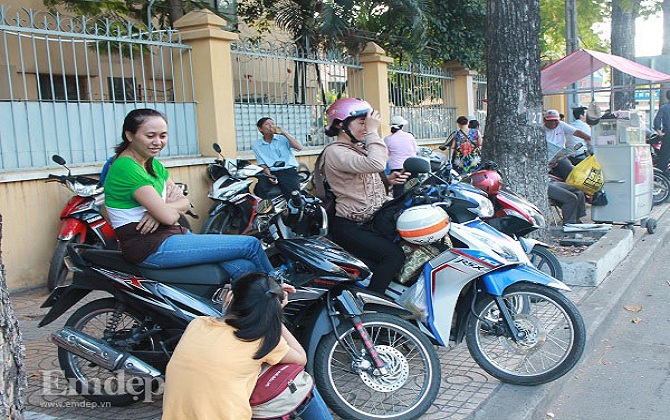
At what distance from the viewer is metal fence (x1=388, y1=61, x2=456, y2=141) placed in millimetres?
12602

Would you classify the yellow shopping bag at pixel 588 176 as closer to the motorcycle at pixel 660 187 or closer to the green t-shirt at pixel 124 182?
the motorcycle at pixel 660 187

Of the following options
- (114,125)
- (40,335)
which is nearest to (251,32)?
(114,125)

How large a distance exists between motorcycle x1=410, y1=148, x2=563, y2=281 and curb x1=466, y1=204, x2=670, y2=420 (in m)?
0.49

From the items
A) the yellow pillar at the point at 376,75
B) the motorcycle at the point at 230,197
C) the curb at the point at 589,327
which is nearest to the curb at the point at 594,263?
the curb at the point at 589,327

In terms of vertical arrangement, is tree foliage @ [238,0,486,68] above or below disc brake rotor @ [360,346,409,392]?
above

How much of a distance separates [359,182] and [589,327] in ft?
7.47

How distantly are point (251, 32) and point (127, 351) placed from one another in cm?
1245

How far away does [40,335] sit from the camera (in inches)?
195

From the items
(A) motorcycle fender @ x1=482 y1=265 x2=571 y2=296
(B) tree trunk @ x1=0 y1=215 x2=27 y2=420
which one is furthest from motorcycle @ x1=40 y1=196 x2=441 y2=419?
(B) tree trunk @ x1=0 y1=215 x2=27 y2=420

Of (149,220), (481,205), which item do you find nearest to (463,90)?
(481,205)

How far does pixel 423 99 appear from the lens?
13.6m

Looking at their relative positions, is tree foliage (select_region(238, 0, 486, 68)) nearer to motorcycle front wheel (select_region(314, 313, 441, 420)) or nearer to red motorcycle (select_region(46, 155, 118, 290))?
red motorcycle (select_region(46, 155, 118, 290))

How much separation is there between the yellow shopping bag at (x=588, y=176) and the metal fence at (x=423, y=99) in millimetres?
4839

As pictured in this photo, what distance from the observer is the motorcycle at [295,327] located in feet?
11.1
